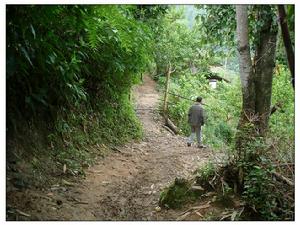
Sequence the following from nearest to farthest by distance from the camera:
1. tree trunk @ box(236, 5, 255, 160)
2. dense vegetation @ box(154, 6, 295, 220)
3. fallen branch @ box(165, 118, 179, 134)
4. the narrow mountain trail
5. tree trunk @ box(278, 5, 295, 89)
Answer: tree trunk @ box(278, 5, 295, 89), dense vegetation @ box(154, 6, 295, 220), the narrow mountain trail, tree trunk @ box(236, 5, 255, 160), fallen branch @ box(165, 118, 179, 134)

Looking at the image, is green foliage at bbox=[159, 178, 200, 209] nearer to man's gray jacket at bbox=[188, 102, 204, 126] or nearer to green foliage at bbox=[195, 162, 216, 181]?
green foliage at bbox=[195, 162, 216, 181]

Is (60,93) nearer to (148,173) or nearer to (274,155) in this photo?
(148,173)

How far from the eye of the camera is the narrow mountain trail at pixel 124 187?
4.31 m

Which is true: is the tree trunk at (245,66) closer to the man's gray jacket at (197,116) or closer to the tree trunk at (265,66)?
the tree trunk at (265,66)

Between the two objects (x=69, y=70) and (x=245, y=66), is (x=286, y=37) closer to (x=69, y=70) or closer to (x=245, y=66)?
(x=245, y=66)

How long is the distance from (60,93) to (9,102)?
1.34 m

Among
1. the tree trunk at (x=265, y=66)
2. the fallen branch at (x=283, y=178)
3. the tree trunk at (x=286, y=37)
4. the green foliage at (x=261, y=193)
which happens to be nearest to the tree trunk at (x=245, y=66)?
the tree trunk at (x=265, y=66)

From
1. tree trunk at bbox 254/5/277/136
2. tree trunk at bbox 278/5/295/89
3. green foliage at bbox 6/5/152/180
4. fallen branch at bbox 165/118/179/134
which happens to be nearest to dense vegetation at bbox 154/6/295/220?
tree trunk at bbox 254/5/277/136

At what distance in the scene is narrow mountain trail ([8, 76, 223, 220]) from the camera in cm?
431

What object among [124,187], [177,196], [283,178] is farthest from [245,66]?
[124,187]

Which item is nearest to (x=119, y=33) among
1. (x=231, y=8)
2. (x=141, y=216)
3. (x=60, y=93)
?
(x=60, y=93)

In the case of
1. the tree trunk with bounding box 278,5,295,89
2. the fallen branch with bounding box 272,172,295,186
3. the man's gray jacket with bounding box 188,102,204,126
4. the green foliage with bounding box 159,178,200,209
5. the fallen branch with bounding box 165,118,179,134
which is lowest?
the green foliage with bounding box 159,178,200,209

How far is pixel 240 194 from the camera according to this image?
4.67 metres

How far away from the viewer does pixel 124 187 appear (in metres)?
5.71
